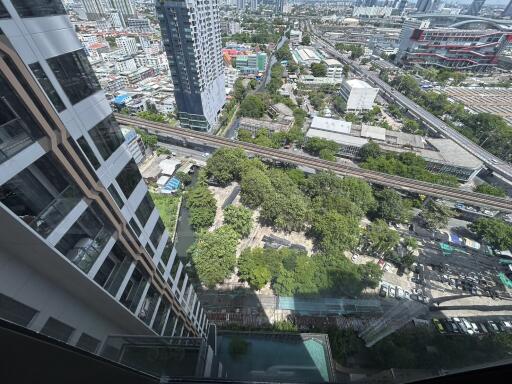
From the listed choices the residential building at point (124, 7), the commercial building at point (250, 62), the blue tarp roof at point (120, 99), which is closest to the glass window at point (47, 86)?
the blue tarp roof at point (120, 99)

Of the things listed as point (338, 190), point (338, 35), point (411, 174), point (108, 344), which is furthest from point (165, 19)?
point (338, 35)

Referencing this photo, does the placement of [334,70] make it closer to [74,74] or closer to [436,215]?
[436,215]

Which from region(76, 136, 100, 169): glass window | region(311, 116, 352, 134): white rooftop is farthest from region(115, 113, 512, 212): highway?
region(76, 136, 100, 169): glass window

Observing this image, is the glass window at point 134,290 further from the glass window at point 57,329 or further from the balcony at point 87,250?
the balcony at point 87,250

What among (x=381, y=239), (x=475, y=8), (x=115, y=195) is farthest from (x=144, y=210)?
(x=475, y=8)

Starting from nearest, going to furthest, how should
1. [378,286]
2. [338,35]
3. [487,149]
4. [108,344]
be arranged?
[108,344] → [378,286] → [487,149] → [338,35]

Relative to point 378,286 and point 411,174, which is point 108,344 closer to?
point 378,286
